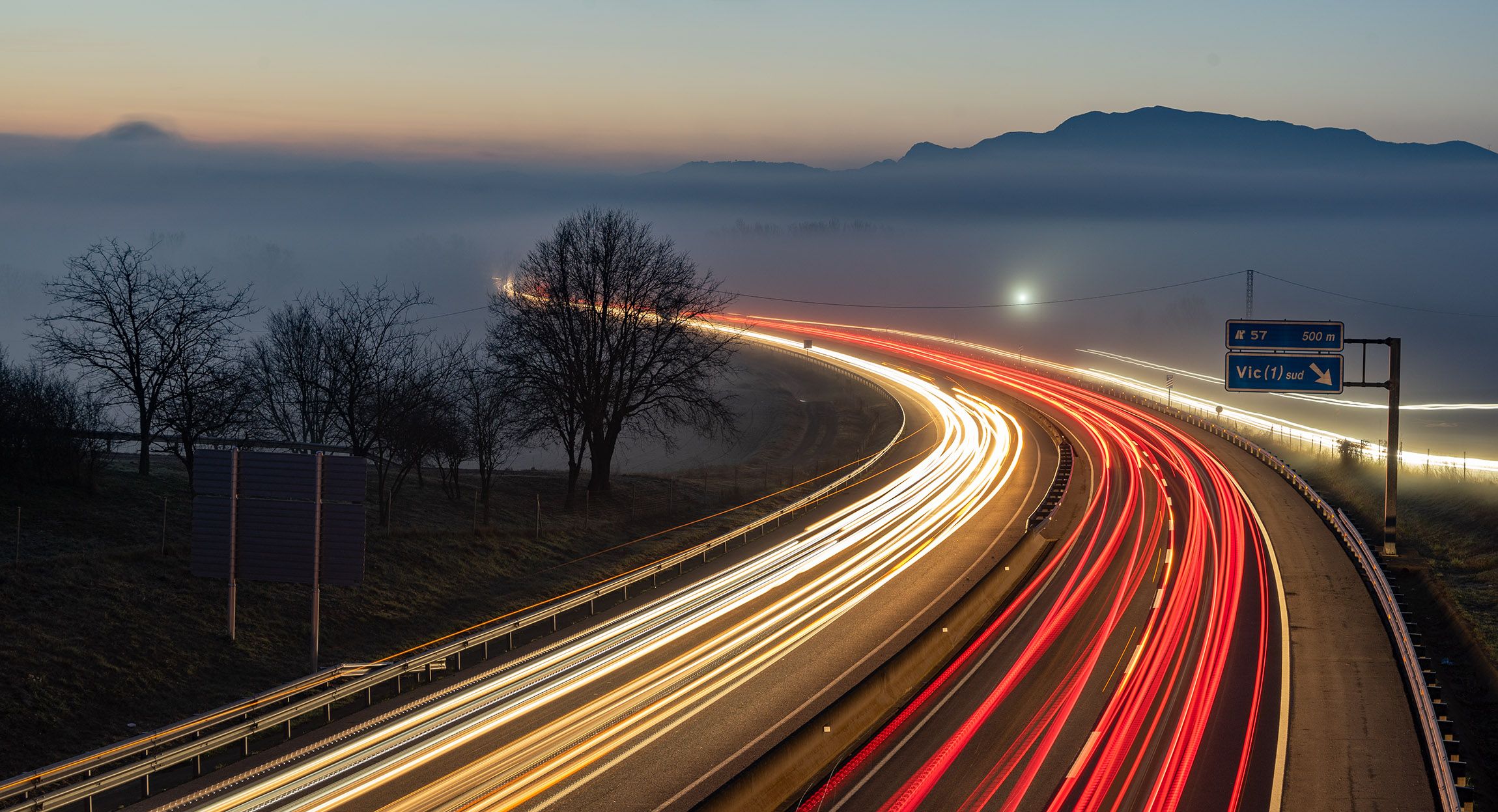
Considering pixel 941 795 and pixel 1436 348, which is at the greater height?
pixel 1436 348

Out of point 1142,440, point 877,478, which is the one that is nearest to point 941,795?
point 877,478

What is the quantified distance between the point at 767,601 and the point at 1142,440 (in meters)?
39.9

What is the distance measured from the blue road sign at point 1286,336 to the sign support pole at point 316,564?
31814 millimetres

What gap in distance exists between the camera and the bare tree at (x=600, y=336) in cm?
4866

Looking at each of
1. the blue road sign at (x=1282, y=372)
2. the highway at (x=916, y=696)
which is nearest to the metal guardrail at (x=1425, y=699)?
the highway at (x=916, y=696)

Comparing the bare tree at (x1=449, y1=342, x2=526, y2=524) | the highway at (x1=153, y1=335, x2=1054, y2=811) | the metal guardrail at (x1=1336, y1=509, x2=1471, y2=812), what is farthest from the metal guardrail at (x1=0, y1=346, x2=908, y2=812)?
the metal guardrail at (x1=1336, y1=509, x2=1471, y2=812)

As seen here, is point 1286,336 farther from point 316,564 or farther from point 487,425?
point 316,564

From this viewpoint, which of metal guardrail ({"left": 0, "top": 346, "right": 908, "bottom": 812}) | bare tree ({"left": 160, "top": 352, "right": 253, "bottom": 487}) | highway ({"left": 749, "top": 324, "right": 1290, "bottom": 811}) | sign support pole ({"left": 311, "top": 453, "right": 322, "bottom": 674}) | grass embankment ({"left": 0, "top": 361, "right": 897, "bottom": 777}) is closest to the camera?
metal guardrail ({"left": 0, "top": 346, "right": 908, "bottom": 812})

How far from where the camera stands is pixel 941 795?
697 inches

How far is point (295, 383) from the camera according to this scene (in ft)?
188

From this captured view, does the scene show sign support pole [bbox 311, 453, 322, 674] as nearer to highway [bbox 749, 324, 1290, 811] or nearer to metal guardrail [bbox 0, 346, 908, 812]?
metal guardrail [bbox 0, 346, 908, 812]

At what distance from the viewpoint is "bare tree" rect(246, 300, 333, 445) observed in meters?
45.2

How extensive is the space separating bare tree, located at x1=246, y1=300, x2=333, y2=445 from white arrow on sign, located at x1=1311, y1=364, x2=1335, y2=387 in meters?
34.7

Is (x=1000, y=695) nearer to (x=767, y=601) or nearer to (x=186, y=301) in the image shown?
(x=767, y=601)
